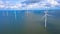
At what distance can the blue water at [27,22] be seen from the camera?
1.48 m

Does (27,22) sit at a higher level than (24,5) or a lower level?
lower

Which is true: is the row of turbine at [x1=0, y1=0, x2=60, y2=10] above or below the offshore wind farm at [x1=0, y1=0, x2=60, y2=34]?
above

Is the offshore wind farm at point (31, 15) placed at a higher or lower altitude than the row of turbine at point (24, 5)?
lower

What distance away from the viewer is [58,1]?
1.47 meters

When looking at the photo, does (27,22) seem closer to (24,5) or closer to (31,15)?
(31,15)

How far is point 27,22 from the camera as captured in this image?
1.51 m

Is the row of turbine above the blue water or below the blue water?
above

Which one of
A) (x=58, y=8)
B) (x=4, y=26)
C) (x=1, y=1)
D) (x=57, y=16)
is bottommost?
(x=4, y=26)

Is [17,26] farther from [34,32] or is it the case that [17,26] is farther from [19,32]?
[34,32]

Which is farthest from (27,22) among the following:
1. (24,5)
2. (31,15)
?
(24,5)

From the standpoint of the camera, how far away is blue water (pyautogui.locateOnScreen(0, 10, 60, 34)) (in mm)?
1479

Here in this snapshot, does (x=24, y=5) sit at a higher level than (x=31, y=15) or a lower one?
higher

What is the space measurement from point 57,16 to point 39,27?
11.4 inches

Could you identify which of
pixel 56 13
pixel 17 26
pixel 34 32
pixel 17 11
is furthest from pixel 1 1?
pixel 56 13
